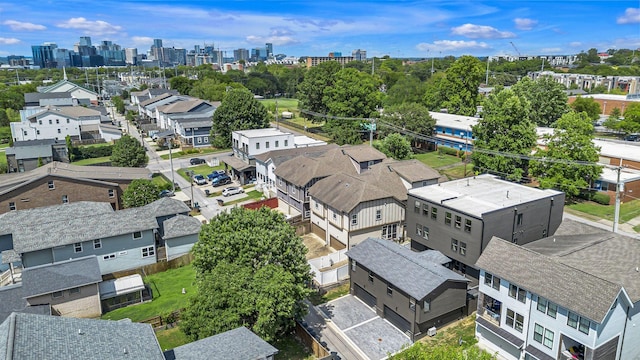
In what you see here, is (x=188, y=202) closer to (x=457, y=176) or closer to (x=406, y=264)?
(x=406, y=264)

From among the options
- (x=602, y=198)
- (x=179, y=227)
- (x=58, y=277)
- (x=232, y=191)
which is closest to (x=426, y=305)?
(x=179, y=227)

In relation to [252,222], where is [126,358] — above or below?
below

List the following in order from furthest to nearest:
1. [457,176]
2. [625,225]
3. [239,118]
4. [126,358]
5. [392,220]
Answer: [239,118] < [457,176] < [625,225] < [392,220] < [126,358]

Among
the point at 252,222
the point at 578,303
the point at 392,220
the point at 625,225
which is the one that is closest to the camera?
the point at 578,303

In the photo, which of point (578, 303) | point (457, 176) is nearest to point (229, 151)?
point (457, 176)

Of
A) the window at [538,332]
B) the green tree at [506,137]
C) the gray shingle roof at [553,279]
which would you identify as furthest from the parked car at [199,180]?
the window at [538,332]

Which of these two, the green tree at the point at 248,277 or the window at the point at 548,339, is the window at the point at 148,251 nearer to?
the green tree at the point at 248,277
